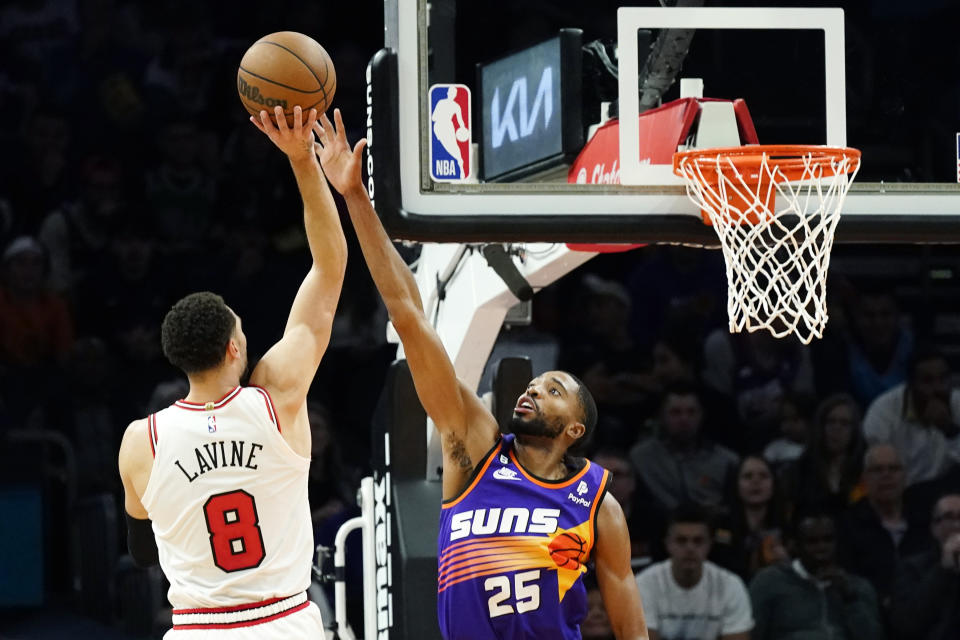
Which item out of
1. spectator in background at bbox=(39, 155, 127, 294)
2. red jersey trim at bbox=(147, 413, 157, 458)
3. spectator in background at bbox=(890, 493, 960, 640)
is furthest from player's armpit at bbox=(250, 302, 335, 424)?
spectator in background at bbox=(39, 155, 127, 294)

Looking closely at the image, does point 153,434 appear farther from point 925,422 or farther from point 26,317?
point 925,422

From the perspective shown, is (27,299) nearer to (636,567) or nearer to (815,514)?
(636,567)

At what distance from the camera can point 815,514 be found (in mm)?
8242

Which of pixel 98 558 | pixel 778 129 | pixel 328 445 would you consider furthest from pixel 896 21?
pixel 98 558

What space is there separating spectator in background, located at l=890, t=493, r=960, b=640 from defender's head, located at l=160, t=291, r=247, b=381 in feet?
18.5

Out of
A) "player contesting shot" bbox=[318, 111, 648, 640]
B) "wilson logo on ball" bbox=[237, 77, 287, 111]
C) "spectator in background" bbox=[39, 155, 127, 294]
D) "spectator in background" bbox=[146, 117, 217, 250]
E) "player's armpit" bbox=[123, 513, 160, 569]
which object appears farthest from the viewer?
"spectator in background" bbox=[146, 117, 217, 250]

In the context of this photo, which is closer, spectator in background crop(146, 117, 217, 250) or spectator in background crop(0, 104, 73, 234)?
spectator in background crop(0, 104, 73, 234)

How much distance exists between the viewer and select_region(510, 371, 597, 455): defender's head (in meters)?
4.38

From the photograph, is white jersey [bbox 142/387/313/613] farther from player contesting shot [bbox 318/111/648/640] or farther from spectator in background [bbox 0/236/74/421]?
spectator in background [bbox 0/236/74/421]

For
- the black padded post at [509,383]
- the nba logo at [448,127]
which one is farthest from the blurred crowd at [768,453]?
the nba logo at [448,127]

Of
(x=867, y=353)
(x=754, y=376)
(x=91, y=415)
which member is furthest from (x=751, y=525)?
(x=91, y=415)

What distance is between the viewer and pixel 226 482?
3479 mm

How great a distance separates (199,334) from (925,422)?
19.7ft

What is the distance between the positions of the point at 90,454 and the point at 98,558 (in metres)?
0.67
